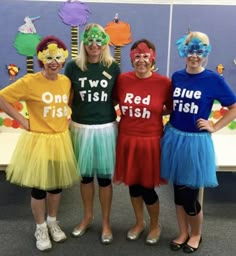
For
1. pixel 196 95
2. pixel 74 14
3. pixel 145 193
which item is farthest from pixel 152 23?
pixel 145 193

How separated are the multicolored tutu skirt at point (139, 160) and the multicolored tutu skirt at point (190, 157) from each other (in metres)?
0.08

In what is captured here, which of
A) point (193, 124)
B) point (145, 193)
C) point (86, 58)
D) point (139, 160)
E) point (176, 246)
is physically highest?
point (86, 58)

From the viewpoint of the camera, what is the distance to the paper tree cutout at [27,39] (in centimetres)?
287

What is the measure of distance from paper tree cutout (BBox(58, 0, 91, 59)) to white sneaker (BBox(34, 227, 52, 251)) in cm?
160

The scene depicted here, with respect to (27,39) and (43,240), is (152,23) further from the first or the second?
(43,240)

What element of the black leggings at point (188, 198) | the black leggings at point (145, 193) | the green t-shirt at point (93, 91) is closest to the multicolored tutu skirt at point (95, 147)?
the green t-shirt at point (93, 91)

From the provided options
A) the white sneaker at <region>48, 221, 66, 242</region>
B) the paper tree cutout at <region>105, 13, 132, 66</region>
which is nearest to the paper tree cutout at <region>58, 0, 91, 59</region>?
the paper tree cutout at <region>105, 13, 132, 66</region>

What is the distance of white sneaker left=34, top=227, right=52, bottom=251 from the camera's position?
222 centimetres

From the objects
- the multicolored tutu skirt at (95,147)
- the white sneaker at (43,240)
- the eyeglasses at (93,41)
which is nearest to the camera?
the eyeglasses at (93,41)

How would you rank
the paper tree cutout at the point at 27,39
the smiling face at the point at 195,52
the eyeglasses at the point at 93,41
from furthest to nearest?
the paper tree cutout at the point at 27,39
the eyeglasses at the point at 93,41
the smiling face at the point at 195,52

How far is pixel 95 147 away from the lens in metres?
2.11

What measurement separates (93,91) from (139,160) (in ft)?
1.62

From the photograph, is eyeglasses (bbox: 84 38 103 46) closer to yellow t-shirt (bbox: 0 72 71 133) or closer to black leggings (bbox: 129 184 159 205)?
yellow t-shirt (bbox: 0 72 71 133)

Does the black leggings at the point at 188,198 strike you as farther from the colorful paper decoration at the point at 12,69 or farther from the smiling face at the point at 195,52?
the colorful paper decoration at the point at 12,69
